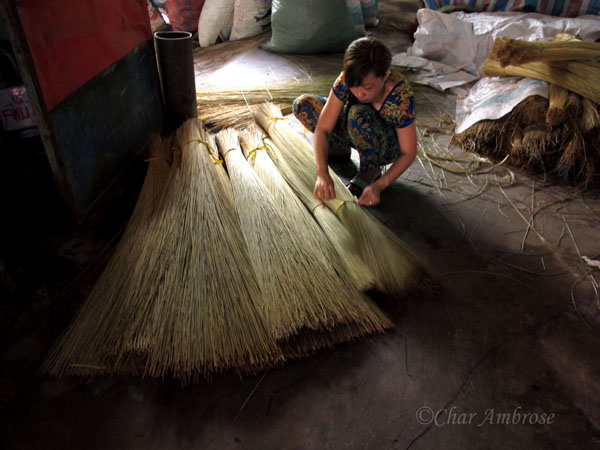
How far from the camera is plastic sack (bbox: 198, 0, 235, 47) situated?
4.05 metres

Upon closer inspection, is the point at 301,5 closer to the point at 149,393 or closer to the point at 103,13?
the point at 103,13

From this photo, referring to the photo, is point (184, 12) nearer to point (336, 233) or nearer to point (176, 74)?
point (176, 74)

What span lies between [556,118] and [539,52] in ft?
1.39

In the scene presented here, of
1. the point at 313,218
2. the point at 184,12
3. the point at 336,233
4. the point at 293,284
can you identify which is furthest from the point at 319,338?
the point at 184,12

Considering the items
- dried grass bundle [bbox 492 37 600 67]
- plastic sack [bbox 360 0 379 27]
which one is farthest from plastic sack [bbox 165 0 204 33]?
dried grass bundle [bbox 492 37 600 67]

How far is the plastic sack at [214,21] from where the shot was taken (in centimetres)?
405

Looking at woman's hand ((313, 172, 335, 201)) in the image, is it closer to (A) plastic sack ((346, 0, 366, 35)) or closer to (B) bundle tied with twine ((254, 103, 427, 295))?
(B) bundle tied with twine ((254, 103, 427, 295))

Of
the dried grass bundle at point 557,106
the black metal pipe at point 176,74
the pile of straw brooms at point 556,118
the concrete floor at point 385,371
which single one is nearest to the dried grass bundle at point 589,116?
the pile of straw brooms at point 556,118

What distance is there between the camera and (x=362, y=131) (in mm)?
1946

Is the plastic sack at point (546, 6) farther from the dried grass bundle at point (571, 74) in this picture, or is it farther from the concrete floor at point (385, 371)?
the concrete floor at point (385, 371)

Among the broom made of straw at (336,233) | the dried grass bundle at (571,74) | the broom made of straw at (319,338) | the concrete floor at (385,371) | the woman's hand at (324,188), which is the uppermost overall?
the dried grass bundle at (571,74)

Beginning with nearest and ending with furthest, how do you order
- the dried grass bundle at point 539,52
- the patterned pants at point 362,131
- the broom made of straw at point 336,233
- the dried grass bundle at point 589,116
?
the broom made of straw at point 336,233, the patterned pants at point 362,131, the dried grass bundle at point 589,116, the dried grass bundle at point 539,52

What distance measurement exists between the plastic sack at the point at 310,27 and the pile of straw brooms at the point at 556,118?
1.84 metres

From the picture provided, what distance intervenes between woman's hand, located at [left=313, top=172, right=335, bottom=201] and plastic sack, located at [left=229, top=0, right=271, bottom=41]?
3067 millimetres
